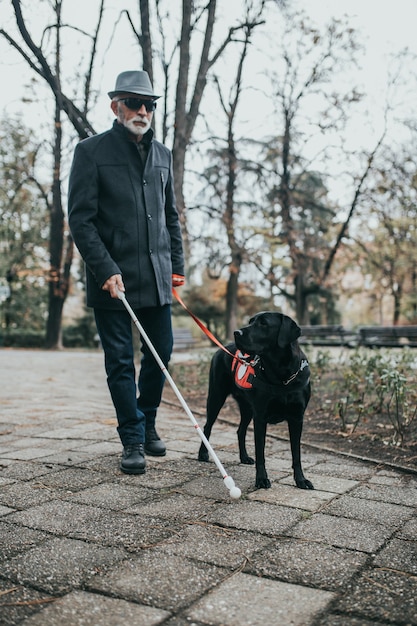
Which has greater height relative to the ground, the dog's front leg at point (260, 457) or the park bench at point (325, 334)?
the park bench at point (325, 334)

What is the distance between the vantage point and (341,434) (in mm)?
5363

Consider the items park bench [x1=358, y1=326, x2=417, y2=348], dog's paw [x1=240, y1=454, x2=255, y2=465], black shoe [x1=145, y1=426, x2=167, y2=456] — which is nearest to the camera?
dog's paw [x1=240, y1=454, x2=255, y2=465]

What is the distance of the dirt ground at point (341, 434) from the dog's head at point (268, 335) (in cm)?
125

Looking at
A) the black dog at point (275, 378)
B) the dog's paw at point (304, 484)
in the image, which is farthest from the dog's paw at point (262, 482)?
the dog's paw at point (304, 484)

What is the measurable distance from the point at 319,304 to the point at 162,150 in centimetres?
2890

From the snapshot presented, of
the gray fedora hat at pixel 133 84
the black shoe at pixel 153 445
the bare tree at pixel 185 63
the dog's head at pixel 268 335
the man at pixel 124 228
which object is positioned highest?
the bare tree at pixel 185 63

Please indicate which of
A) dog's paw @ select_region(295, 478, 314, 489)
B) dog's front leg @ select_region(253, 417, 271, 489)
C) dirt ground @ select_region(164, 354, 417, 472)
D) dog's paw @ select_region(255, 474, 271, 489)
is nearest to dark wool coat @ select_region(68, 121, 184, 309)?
dog's front leg @ select_region(253, 417, 271, 489)

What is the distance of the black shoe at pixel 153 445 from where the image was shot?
169 inches

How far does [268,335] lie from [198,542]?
131cm

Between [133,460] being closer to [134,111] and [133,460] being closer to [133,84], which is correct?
[134,111]

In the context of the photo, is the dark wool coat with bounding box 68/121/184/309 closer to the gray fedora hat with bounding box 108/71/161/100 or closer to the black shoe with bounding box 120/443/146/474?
the gray fedora hat with bounding box 108/71/161/100

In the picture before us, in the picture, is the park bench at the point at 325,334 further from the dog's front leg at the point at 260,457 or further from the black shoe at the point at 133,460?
the dog's front leg at the point at 260,457

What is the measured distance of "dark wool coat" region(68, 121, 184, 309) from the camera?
397 centimetres

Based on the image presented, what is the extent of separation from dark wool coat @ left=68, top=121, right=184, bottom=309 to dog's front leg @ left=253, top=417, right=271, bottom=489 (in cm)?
103
